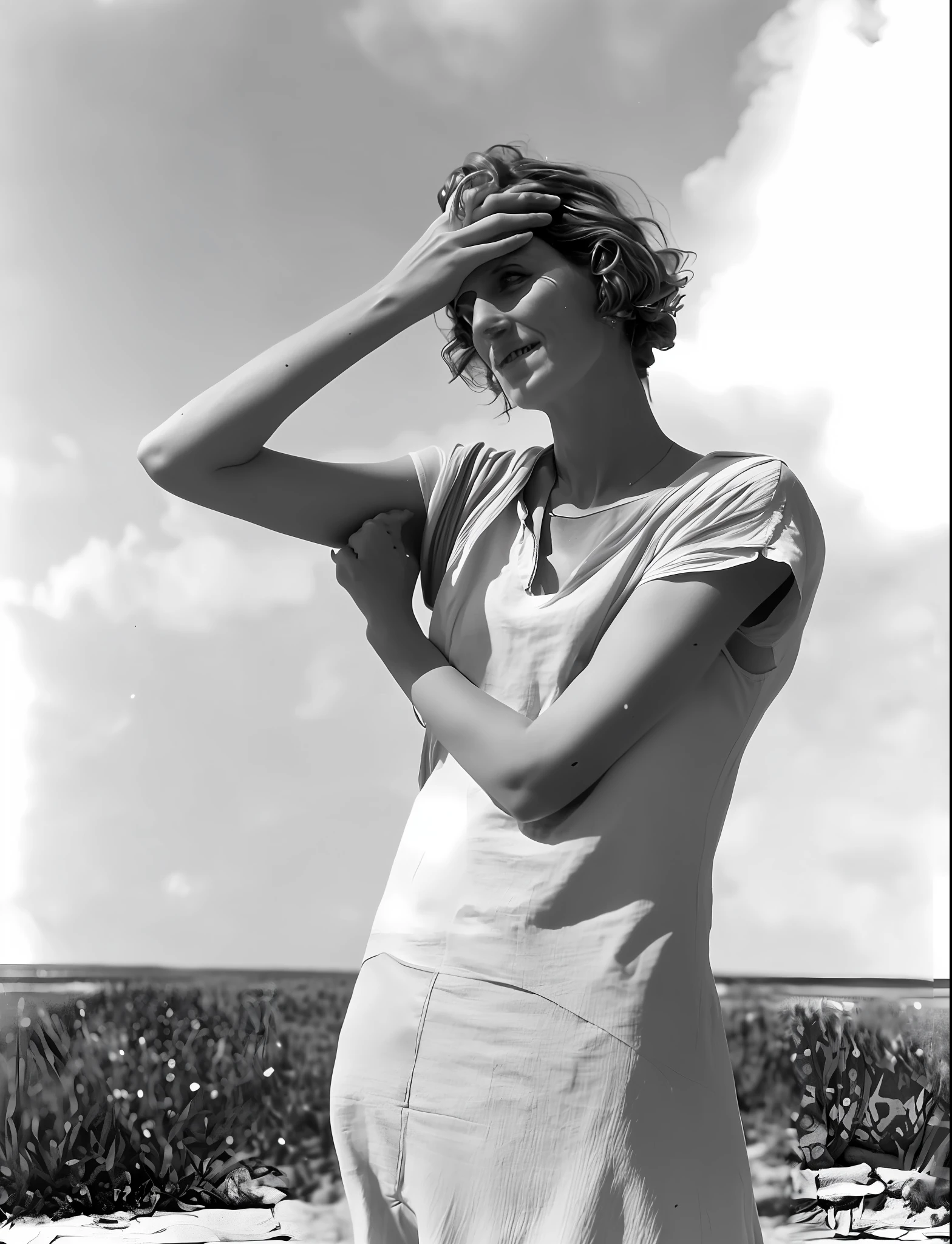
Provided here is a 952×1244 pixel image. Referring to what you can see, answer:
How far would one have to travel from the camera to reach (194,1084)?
4.28 meters

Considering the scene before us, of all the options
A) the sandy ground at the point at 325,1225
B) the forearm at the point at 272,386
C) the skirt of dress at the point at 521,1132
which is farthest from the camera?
the sandy ground at the point at 325,1225

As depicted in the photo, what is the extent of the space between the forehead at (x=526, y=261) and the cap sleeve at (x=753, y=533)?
0.23 m

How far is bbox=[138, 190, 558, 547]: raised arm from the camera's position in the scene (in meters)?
0.97

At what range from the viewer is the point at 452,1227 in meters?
0.87

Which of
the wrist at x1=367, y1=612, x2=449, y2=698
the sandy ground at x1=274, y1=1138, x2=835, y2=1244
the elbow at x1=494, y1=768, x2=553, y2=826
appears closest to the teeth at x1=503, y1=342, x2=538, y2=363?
the wrist at x1=367, y1=612, x2=449, y2=698

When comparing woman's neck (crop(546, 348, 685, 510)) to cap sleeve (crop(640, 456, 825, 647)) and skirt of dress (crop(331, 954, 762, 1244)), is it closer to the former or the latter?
cap sleeve (crop(640, 456, 825, 647))

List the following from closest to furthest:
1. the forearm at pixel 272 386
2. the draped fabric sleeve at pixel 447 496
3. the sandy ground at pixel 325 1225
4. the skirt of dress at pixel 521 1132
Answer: the skirt of dress at pixel 521 1132
the forearm at pixel 272 386
the draped fabric sleeve at pixel 447 496
the sandy ground at pixel 325 1225

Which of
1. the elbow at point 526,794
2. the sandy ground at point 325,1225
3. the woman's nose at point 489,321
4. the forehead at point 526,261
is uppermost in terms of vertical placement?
the forehead at point 526,261

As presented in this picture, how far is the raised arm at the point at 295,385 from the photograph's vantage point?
966mm

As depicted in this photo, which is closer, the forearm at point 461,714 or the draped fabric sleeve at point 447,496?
the forearm at point 461,714

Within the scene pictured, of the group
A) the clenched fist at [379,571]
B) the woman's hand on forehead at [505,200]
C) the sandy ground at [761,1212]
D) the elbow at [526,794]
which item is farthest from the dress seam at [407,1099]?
the sandy ground at [761,1212]

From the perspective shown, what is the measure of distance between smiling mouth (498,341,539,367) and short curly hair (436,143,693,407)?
0.07m

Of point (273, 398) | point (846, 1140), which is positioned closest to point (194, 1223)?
point (846, 1140)

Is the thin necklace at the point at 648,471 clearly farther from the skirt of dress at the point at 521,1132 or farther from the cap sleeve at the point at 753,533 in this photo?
the skirt of dress at the point at 521,1132
